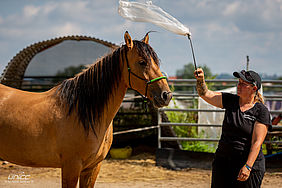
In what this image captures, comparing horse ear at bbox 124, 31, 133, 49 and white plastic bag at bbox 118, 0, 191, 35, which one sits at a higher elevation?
white plastic bag at bbox 118, 0, 191, 35

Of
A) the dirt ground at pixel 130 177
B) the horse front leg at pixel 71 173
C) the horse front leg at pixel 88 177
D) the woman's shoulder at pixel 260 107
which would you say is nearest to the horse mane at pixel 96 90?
the horse front leg at pixel 71 173

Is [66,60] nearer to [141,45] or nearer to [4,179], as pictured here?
[4,179]

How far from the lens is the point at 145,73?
2.42 m

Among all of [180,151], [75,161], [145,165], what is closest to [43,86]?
[145,165]

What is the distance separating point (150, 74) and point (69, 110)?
33.5 inches

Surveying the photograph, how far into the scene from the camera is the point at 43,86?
7230 millimetres

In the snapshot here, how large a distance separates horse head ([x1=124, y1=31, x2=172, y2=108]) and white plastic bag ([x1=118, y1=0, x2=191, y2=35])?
20cm

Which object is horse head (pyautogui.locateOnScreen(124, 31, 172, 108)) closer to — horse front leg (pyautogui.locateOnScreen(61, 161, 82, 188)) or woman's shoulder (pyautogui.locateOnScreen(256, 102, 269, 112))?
woman's shoulder (pyautogui.locateOnScreen(256, 102, 269, 112))

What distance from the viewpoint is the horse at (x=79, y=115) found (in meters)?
2.45

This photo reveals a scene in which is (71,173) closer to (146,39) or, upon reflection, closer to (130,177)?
(146,39)

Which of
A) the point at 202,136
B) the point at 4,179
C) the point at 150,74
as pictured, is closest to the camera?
the point at 150,74

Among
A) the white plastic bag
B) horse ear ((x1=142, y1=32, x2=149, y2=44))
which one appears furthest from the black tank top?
horse ear ((x1=142, y1=32, x2=149, y2=44))

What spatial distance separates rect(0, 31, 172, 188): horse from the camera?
245cm
